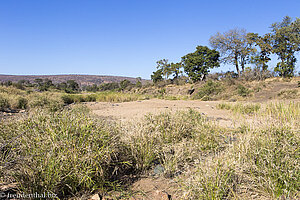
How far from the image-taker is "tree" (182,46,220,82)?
2772 cm

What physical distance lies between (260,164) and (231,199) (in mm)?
524

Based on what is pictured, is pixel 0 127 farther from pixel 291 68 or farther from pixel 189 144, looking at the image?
pixel 291 68

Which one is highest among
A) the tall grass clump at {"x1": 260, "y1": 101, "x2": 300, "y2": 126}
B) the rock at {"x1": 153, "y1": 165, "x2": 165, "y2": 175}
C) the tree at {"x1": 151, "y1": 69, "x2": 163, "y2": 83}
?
the tree at {"x1": 151, "y1": 69, "x2": 163, "y2": 83}

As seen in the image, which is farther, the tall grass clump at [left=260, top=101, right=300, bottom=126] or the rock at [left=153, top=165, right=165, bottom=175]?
the tall grass clump at [left=260, top=101, right=300, bottom=126]

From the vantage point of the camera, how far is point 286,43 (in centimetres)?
2134

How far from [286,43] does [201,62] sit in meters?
10.2

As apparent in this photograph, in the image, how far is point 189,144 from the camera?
268 centimetres

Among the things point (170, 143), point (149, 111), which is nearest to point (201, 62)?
point (149, 111)

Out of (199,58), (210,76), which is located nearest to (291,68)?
(210,76)

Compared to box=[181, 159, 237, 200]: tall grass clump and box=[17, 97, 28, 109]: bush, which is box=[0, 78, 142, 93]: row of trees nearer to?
box=[17, 97, 28, 109]: bush

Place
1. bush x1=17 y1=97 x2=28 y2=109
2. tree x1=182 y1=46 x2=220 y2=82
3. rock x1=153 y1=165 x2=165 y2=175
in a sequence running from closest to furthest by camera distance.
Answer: rock x1=153 y1=165 x2=165 y2=175 < bush x1=17 y1=97 x2=28 y2=109 < tree x1=182 y1=46 x2=220 y2=82

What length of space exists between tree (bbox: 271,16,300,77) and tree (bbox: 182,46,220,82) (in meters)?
7.47

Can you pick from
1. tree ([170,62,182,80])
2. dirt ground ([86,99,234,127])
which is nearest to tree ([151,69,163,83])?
tree ([170,62,182,80])

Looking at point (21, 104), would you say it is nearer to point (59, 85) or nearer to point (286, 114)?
point (286, 114)
